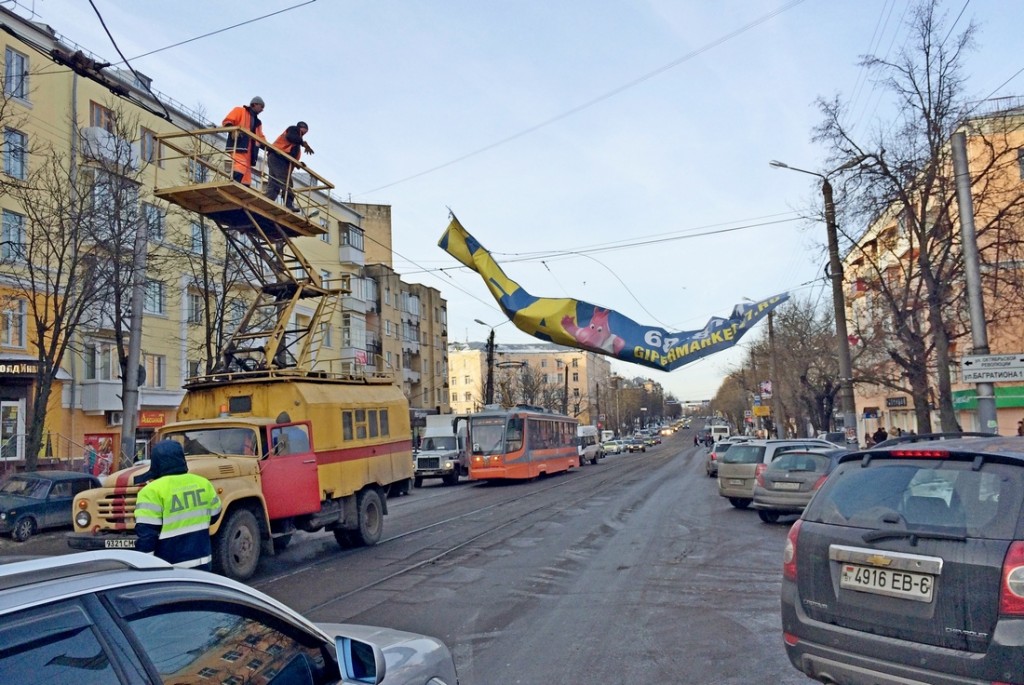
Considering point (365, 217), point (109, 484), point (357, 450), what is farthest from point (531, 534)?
point (365, 217)

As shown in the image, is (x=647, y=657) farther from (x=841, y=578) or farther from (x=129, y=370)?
(x=129, y=370)

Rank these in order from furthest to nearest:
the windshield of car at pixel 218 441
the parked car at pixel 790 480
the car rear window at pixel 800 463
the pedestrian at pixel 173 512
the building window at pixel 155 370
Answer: the building window at pixel 155 370 → the car rear window at pixel 800 463 → the parked car at pixel 790 480 → the windshield of car at pixel 218 441 → the pedestrian at pixel 173 512

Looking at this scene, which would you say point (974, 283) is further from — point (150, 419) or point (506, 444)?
point (150, 419)

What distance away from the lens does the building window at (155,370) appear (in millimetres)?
35469

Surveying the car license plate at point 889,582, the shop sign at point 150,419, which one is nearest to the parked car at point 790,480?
the car license plate at point 889,582

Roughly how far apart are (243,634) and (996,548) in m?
3.75

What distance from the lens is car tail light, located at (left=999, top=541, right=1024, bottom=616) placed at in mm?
4055

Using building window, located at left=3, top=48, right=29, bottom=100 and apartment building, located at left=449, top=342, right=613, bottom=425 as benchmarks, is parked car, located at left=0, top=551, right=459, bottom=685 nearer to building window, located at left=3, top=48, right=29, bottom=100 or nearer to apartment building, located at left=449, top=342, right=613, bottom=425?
building window, located at left=3, top=48, right=29, bottom=100

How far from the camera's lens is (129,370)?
760 inches

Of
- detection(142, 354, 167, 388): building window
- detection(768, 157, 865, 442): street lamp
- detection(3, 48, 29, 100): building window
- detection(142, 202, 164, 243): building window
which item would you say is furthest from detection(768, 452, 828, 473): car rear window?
detection(142, 354, 167, 388): building window

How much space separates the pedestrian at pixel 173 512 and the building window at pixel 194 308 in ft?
99.4

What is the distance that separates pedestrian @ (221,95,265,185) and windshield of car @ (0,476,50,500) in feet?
35.6

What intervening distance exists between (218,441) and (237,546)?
1771 millimetres

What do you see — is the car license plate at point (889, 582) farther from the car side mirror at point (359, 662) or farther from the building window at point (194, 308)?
the building window at point (194, 308)
